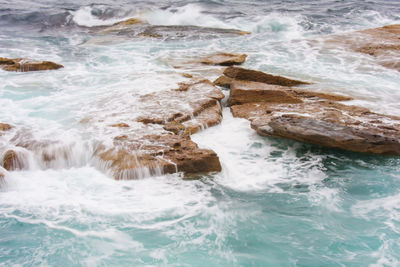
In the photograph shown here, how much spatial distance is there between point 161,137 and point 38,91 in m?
4.27

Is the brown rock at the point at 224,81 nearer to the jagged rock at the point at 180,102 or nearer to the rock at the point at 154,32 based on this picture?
the jagged rock at the point at 180,102

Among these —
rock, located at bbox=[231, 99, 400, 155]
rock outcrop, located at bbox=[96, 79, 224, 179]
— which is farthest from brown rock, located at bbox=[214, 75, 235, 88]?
rock, located at bbox=[231, 99, 400, 155]

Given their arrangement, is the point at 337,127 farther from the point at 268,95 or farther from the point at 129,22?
the point at 129,22

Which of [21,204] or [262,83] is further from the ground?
[262,83]

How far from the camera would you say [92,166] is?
469cm

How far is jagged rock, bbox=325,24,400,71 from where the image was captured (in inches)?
395

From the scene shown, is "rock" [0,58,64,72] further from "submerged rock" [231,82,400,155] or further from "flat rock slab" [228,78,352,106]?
"submerged rock" [231,82,400,155]

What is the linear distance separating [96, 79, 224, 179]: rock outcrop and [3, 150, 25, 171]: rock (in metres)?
1.05

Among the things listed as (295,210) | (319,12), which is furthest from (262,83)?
(319,12)

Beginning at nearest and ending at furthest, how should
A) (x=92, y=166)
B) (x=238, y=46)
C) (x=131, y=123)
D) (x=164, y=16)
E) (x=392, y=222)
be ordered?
1. (x=392, y=222)
2. (x=92, y=166)
3. (x=131, y=123)
4. (x=238, y=46)
5. (x=164, y=16)

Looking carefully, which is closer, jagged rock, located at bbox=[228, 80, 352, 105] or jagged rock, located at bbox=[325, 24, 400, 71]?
jagged rock, located at bbox=[228, 80, 352, 105]

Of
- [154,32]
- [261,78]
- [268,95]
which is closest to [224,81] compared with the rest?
[261,78]

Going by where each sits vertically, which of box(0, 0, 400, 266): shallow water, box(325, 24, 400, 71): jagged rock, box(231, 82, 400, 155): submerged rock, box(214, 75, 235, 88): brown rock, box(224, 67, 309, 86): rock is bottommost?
box(0, 0, 400, 266): shallow water

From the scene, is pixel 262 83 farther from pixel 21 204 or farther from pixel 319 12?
pixel 319 12
